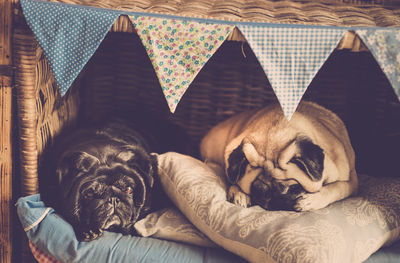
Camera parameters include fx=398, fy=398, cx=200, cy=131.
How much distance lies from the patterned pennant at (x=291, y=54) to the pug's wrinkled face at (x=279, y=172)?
297 millimetres

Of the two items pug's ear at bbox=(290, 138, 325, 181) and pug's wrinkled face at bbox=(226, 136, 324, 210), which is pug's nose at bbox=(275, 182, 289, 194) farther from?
pug's ear at bbox=(290, 138, 325, 181)

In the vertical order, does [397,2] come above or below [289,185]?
above

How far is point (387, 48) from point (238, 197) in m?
0.83

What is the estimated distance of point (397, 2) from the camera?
1.96m

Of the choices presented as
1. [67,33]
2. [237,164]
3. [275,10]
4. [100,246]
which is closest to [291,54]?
[275,10]

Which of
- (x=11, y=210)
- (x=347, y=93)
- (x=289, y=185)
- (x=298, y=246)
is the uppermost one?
(x=347, y=93)

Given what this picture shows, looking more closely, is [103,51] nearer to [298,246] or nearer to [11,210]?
→ [11,210]

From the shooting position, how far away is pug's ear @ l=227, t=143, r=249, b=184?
1738 mm

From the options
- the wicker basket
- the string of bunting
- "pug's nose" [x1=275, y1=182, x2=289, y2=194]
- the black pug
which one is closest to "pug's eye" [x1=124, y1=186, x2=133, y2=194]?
the black pug

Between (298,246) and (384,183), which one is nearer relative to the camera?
(298,246)

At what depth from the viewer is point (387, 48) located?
142cm

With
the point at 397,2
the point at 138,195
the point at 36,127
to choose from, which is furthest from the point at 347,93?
the point at 36,127

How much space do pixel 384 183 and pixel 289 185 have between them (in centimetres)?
52

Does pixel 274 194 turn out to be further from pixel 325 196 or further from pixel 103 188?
pixel 103 188
